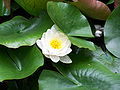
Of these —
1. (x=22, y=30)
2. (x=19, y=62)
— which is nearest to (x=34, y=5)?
(x=22, y=30)

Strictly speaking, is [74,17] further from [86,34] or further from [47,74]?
[47,74]

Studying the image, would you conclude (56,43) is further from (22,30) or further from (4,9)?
(4,9)

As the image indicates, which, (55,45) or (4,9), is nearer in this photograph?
(55,45)

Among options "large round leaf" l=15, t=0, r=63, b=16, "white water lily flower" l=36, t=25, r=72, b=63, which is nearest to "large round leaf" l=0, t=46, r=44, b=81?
"white water lily flower" l=36, t=25, r=72, b=63

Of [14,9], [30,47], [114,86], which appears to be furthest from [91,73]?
[14,9]

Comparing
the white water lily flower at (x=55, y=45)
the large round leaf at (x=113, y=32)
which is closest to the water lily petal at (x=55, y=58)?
the white water lily flower at (x=55, y=45)

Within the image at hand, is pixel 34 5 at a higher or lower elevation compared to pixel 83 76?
higher
